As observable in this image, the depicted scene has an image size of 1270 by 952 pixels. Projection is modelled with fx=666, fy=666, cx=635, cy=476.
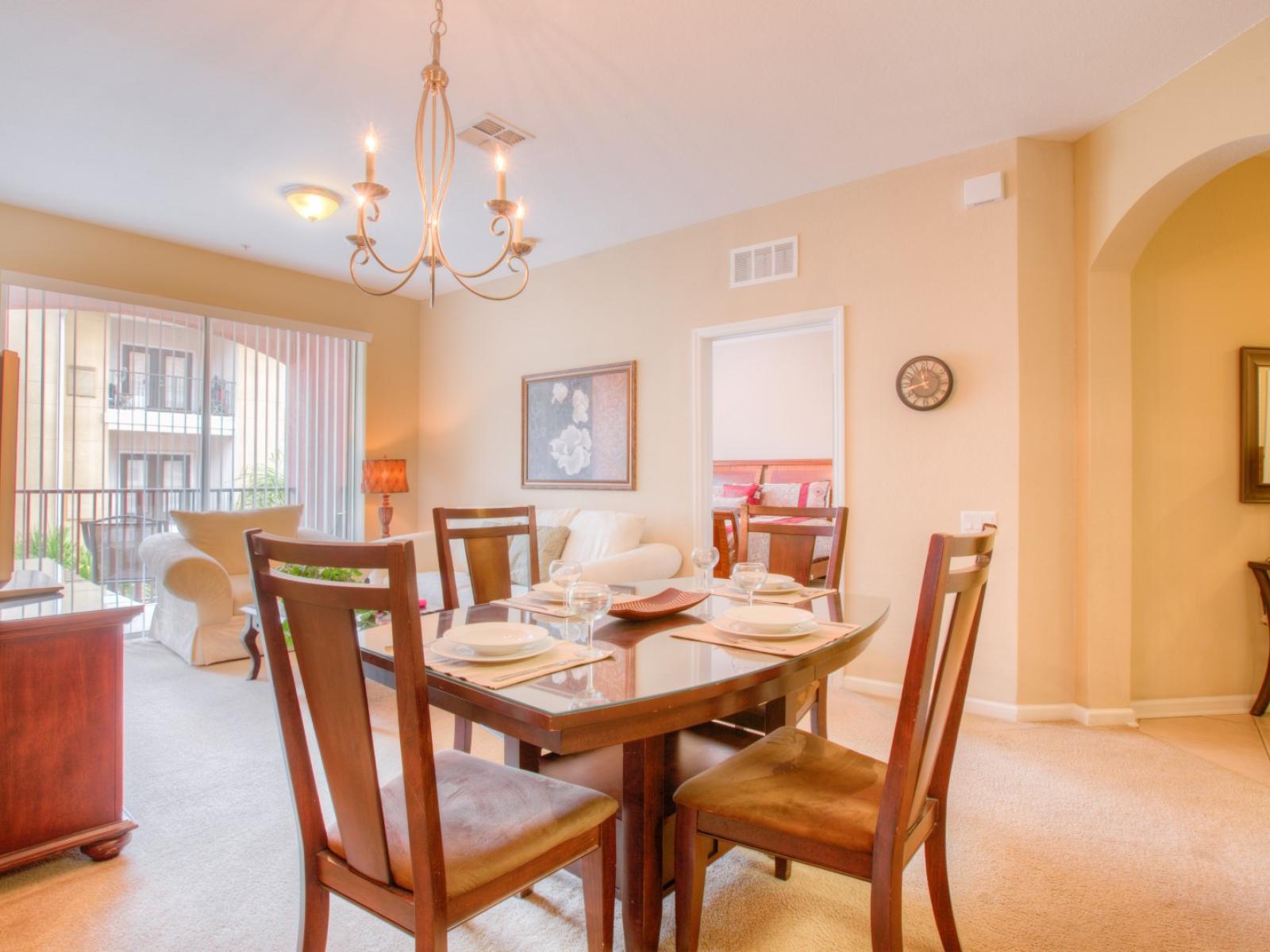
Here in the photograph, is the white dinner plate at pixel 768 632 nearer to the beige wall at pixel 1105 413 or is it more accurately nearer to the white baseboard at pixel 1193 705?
the beige wall at pixel 1105 413

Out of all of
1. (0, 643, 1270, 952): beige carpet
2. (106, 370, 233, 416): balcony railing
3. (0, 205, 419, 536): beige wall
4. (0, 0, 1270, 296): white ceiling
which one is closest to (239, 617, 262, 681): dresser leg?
(0, 643, 1270, 952): beige carpet

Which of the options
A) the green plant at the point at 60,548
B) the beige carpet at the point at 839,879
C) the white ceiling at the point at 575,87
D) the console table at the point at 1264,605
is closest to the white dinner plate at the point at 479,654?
the beige carpet at the point at 839,879

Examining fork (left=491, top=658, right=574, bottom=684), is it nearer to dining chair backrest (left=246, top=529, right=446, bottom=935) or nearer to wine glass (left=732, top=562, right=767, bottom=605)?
dining chair backrest (left=246, top=529, right=446, bottom=935)

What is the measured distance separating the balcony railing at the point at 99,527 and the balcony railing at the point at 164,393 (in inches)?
22.3

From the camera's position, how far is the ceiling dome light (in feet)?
11.8

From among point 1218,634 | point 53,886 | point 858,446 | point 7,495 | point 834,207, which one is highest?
point 834,207

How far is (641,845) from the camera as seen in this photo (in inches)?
56.7

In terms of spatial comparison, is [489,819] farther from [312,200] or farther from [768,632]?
[312,200]

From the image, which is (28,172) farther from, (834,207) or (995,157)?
(995,157)

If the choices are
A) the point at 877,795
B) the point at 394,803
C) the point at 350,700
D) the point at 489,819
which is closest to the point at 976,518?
the point at 877,795

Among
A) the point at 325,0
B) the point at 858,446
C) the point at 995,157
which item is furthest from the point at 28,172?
the point at 995,157

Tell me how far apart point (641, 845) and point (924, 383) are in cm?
266

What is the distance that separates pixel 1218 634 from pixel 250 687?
4.88 metres

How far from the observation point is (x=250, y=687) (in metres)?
3.46
